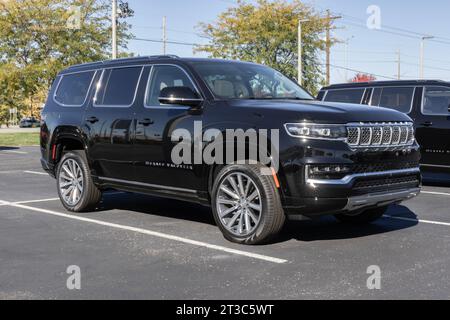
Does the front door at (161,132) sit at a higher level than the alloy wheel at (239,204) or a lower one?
higher

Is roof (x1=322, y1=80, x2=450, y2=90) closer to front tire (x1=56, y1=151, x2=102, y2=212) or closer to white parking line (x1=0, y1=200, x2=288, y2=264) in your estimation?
front tire (x1=56, y1=151, x2=102, y2=212)

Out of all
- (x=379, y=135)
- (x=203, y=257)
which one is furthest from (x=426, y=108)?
(x=203, y=257)

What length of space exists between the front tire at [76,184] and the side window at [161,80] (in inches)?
60.6

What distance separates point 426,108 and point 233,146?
601cm

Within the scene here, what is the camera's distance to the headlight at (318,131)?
5426 mm

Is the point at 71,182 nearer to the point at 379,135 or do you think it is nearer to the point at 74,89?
the point at 74,89

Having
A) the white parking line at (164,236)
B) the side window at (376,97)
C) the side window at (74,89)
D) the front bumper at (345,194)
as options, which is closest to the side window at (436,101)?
the side window at (376,97)

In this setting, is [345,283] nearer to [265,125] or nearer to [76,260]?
[265,125]

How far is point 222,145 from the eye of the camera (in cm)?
597

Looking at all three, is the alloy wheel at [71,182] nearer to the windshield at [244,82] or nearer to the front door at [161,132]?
the front door at [161,132]

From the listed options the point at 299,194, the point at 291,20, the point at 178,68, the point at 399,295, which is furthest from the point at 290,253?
the point at 291,20

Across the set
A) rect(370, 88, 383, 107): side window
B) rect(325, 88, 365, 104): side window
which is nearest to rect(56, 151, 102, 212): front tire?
rect(325, 88, 365, 104): side window

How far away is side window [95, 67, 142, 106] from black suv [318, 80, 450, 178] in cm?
553

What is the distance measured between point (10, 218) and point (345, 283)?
4736 millimetres
